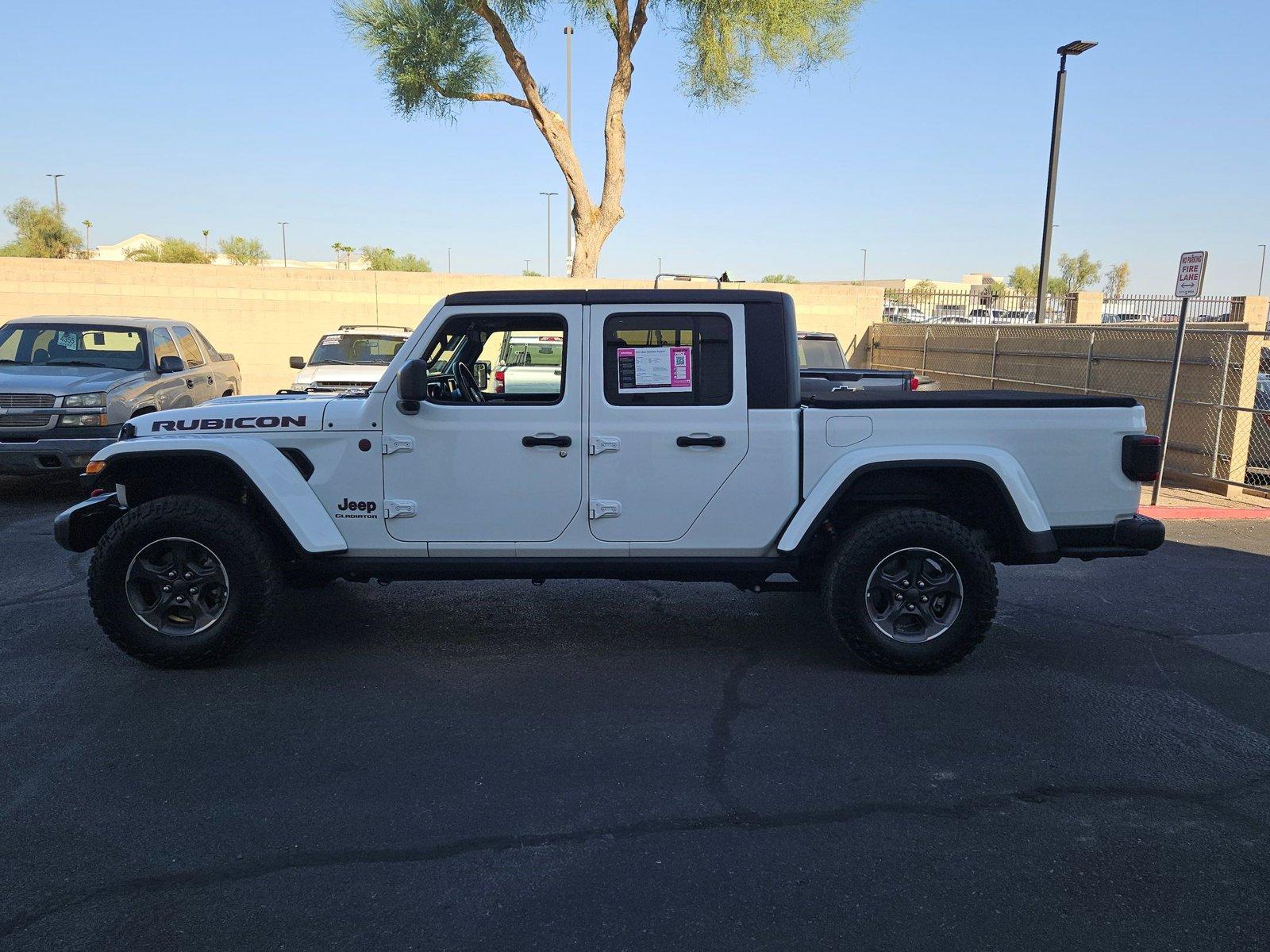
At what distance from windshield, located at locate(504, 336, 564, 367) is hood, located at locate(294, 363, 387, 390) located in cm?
746

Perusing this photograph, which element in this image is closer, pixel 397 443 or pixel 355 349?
pixel 397 443

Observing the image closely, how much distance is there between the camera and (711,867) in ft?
11.0

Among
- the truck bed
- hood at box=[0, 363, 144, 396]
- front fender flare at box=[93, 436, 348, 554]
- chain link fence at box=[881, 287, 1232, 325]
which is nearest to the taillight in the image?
the truck bed

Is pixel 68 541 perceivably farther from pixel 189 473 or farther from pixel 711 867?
pixel 711 867

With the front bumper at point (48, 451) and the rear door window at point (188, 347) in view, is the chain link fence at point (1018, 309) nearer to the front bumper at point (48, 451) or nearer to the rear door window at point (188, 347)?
the rear door window at point (188, 347)

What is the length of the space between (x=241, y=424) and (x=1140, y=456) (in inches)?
181

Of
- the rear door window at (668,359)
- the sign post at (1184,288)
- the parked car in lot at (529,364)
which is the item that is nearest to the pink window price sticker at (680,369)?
the rear door window at (668,359)

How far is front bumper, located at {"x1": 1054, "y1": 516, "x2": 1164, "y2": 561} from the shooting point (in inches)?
202

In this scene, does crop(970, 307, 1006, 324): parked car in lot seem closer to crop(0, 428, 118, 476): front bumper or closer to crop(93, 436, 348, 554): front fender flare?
crop(0, 428, 118, 476): front bumper

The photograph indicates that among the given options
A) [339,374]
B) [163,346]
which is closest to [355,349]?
[339,374]

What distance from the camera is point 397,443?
5051 mm

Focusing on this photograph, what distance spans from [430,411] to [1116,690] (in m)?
3.77

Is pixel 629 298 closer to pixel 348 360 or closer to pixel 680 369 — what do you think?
pixel 680 369

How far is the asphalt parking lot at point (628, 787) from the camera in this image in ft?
10.1
